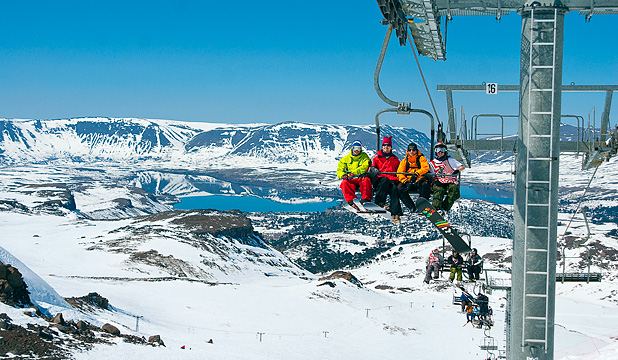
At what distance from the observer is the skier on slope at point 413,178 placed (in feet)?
40.0

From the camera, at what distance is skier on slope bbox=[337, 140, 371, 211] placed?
12.5 meters

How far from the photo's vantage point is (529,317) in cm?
714

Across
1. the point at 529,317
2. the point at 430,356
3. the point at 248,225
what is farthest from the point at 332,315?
the point at 248,225

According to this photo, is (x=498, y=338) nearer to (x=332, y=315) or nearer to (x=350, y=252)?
(x=332, y=315)

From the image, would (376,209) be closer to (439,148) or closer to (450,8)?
(439,148)

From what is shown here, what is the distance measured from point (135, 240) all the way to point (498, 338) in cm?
6493

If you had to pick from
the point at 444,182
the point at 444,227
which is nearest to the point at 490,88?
the point at 444,182

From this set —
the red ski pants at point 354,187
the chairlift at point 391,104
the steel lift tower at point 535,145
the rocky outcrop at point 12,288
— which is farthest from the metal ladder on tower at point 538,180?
the rocky outcrop at point 12,288

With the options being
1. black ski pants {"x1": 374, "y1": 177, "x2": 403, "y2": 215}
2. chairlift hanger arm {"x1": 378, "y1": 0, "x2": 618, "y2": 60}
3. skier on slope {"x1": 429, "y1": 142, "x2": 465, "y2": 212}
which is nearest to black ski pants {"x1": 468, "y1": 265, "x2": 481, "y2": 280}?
skier on slope {"x1": 429, "y1": 142, "x2": 465, "y2": 212}

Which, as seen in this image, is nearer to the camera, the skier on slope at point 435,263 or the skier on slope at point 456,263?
the skier on slope at point 456,263

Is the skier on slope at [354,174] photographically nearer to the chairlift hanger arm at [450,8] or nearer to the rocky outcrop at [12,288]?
the chairlift hanger arm at [450,8]

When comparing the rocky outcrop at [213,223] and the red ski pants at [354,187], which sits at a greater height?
the red ski pants at [354,187]

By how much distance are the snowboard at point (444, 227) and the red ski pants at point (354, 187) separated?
1.48 m

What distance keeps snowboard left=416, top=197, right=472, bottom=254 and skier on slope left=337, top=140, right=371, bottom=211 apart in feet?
4.96
